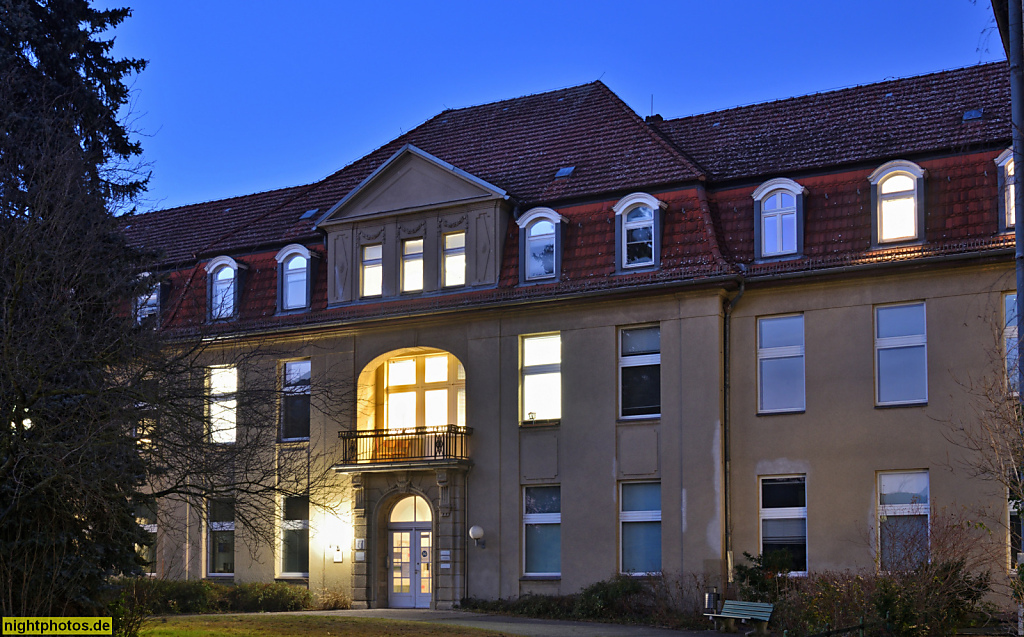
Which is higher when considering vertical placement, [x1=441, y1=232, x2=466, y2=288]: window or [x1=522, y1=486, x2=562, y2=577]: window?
[x1=441, y1=232, x2=466, y2=288]: window

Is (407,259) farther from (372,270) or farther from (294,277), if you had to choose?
(294,277)

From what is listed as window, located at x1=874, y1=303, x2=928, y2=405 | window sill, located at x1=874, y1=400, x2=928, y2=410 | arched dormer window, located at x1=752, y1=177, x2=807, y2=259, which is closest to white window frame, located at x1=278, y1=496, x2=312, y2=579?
arched dormer window, located at x1=752, y1=177, x2=807, y2=259

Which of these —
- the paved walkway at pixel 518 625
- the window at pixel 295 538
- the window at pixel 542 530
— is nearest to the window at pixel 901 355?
the paved walkway at pixel 518 625

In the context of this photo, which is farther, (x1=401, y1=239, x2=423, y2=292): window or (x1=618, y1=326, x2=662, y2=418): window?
(x1=401, y1=239, x2=423, y2=292): window

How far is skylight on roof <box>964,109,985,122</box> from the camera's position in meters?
23.2

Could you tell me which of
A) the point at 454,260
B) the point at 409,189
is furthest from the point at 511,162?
the point at 454,260

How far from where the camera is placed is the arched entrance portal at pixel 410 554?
89.1 ft

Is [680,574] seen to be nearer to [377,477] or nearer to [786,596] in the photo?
[786,596]

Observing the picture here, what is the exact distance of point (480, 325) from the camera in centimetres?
2683

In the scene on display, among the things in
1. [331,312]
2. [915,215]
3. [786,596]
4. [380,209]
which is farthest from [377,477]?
[915,215]

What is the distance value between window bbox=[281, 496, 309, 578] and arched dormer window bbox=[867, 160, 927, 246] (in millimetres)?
14785

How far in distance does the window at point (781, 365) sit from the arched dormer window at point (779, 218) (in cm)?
142

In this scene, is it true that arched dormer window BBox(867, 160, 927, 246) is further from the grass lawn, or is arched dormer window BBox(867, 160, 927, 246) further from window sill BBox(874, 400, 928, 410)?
the grass lawn

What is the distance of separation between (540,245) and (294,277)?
693cm
